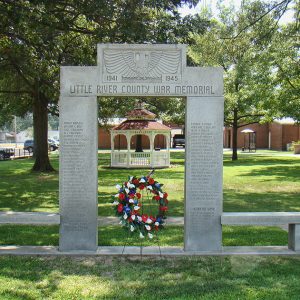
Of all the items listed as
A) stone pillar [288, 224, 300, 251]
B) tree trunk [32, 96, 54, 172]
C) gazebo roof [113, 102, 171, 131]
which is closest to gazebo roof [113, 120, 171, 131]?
gazebo roof [113, 102, 171, 131]

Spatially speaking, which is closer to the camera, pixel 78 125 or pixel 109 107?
pixel 78 125

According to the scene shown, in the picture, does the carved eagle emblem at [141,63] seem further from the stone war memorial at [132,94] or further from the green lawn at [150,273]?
the green lawn at [150,273]

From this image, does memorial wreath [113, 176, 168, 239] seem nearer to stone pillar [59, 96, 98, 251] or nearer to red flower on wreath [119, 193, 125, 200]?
red flower on wreath [119, 193, 125, 200]

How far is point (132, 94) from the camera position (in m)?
6.78

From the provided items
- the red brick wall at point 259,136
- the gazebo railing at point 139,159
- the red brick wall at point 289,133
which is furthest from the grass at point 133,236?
the red brick wall at point 259,136

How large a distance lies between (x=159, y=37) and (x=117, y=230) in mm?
5185

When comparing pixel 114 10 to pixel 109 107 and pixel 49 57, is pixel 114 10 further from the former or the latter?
pixel 109 107

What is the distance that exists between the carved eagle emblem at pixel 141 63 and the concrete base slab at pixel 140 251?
2.57 m

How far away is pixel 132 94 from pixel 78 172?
4.68ft

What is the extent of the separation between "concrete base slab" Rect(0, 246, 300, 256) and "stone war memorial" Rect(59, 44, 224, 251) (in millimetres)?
782

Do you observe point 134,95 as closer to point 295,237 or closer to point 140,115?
point 295,237

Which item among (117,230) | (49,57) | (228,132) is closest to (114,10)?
Answer: (49,57)

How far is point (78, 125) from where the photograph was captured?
22.2 ft

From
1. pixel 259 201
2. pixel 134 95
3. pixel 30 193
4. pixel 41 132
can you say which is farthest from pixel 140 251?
pixel 41 132
